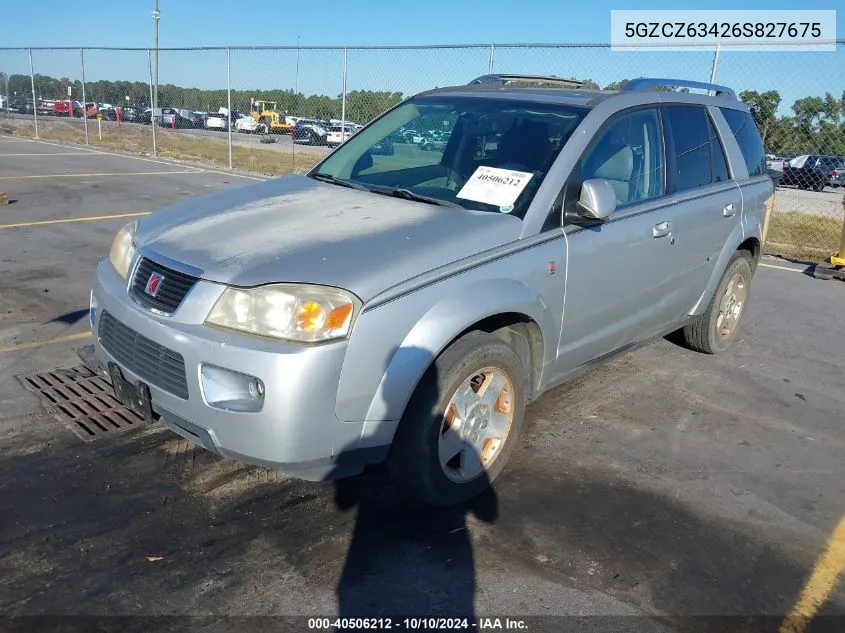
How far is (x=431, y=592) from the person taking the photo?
2775 millimetres

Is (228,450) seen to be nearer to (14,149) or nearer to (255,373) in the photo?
(255,373)

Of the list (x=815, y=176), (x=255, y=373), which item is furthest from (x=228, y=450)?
(x=815, y=176)

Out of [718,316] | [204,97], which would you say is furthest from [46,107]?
[718,316]

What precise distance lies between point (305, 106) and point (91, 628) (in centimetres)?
1800

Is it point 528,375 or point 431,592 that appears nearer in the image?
point 431,592

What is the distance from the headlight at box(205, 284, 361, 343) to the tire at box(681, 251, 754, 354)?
3358mm

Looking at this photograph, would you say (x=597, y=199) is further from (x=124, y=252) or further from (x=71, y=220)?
(x=71, y=220)

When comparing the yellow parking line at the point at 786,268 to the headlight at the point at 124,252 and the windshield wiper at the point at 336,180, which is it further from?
the headlight at the point at 124,252

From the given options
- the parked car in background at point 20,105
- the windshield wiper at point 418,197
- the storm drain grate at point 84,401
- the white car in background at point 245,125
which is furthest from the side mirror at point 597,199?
the parked car in background at point 20,105

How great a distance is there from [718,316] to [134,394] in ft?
13.5

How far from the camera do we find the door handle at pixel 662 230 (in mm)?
4137

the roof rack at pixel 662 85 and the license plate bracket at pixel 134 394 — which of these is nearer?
the license plate bracket at pixel 134 394

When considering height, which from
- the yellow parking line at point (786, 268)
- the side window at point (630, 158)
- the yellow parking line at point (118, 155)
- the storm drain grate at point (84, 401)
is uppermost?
the side window at point (630, 158)

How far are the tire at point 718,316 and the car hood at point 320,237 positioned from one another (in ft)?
8.25
